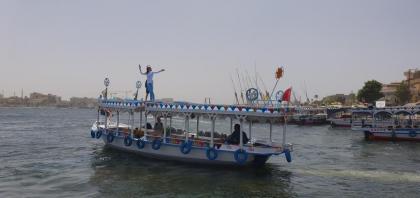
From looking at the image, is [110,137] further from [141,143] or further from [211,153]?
[211,153]

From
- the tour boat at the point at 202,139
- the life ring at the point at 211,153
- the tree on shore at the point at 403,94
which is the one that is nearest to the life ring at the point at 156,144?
the tour boat at the point at 202,139

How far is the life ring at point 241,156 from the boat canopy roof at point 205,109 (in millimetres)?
1893

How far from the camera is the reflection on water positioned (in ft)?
63.5

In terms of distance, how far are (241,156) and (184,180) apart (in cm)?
340

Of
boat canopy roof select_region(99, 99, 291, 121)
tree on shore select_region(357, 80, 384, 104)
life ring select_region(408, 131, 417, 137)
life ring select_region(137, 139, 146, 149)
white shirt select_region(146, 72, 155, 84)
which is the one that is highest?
tree on shore select_region(357, 80, 384, 104)

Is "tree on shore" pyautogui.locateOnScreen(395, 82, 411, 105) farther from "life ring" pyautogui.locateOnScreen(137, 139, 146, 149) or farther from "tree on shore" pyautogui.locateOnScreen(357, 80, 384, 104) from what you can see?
"life ring" pyautogui.locateOnScreen(137, 139, 146, 149)

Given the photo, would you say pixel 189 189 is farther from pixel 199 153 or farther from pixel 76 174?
pixel 76 174

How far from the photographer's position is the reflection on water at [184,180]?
19344 millimetres

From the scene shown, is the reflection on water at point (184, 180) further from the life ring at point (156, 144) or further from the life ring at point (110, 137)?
the life ring at point (110, 137)

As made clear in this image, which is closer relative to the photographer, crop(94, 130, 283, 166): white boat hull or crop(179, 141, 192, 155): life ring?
crop(94, 130, 283, 166): white boat hull

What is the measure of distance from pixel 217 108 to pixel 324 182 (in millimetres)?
6900

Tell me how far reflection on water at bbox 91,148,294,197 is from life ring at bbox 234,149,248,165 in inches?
29.6

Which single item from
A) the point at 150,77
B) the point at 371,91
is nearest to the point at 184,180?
the point at 150,77

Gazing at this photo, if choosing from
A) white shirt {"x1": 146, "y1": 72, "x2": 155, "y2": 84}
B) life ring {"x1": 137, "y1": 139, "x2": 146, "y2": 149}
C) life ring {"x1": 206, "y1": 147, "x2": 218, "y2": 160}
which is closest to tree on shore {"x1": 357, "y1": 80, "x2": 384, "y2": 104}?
white shirt {"x1": 146, "y1": 72, "x2": 155, "y2": 84}
